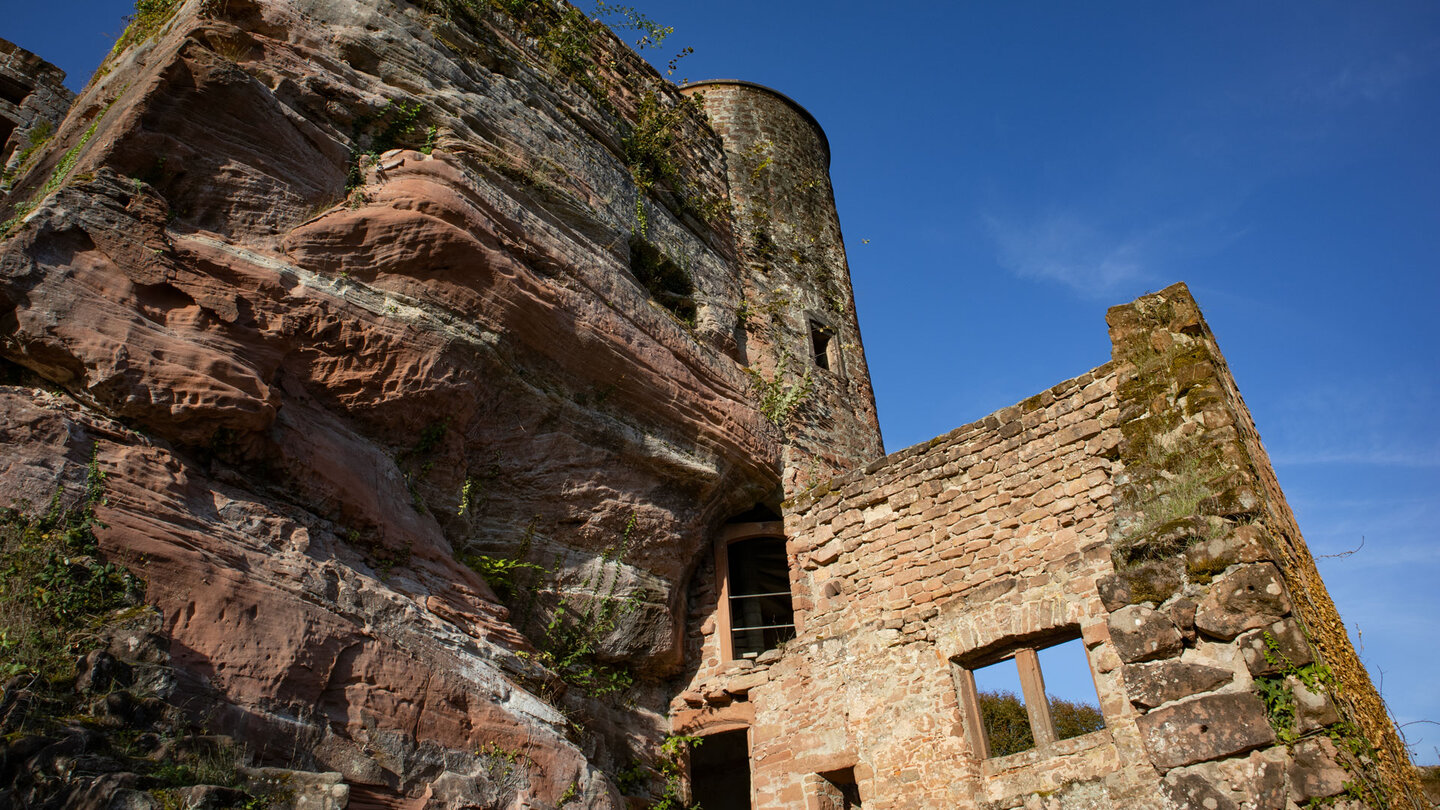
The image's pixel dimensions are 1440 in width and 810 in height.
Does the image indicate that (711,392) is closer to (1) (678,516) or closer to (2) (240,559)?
(1) (678,516)

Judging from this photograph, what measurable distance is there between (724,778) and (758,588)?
98.1 inches

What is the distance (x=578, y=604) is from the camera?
8234 mm

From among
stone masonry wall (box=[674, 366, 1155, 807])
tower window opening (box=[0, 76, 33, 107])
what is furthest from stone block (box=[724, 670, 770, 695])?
tower window opening (box=[0, 76, 33, 107])

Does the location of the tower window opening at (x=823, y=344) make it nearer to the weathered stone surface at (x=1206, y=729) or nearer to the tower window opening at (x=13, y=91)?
the weathered stone surface at (x=1206, y=729)

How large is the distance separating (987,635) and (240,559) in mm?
5267

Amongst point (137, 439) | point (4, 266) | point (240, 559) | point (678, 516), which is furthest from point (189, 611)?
point (678, 516)

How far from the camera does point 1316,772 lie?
3.78 meters

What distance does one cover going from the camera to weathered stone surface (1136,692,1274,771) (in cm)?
393

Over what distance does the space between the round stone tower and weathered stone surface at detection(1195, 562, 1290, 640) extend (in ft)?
19.2

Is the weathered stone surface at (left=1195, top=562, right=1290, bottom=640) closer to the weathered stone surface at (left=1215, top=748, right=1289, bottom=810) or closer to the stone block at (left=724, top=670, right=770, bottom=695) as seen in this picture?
the weathered stone surface at (left=1215, top=748, right=1289, bottom=810)

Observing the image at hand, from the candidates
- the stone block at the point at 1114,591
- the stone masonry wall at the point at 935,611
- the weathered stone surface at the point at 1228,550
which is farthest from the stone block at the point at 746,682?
the weathered stone surface at the point at 1228,550

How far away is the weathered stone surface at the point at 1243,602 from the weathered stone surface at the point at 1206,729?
30cm

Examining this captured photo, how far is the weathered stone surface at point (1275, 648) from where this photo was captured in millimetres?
3920

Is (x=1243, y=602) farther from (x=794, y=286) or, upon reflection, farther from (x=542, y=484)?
(x=794, y=286)
